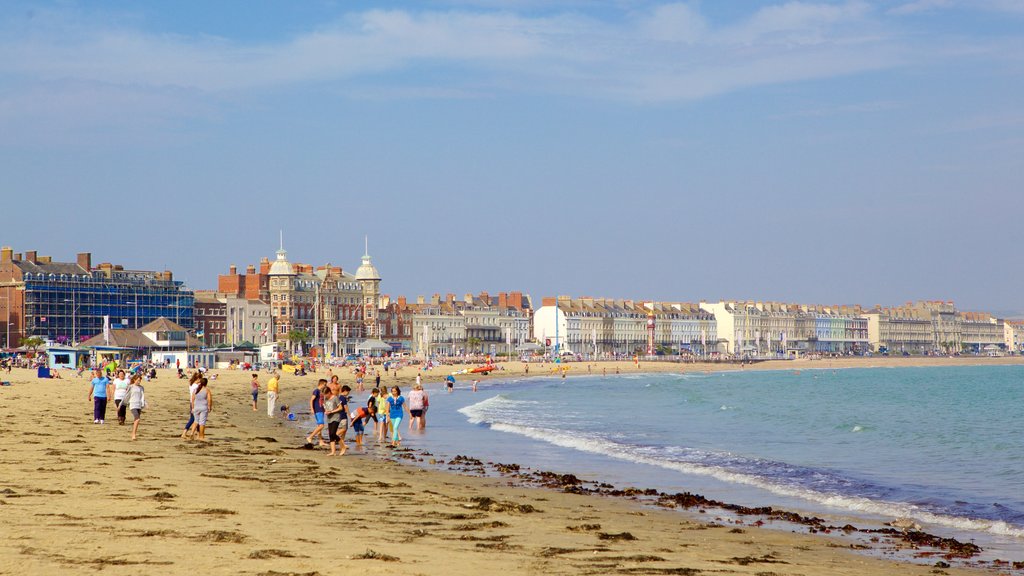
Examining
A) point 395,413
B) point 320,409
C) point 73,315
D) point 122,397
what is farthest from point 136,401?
point 73,315

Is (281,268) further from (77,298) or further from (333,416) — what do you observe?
(333,416)

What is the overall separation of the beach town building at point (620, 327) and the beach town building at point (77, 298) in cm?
5641

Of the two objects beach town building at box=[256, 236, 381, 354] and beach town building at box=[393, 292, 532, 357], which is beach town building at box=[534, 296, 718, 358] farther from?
beach town building at box=[256, 236, 381, 354]

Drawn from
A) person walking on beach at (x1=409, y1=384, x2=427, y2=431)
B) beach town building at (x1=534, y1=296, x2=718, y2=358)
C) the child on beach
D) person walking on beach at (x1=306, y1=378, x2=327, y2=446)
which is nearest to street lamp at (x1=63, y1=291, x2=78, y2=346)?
beach town building at (x1=534, y1=296, x2=718, y2=358)

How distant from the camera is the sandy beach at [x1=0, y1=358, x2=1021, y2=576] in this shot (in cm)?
955

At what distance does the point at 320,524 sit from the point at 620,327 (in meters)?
173

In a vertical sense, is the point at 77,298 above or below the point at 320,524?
above

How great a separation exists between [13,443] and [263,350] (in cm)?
7526

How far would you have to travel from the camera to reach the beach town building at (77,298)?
10931cm

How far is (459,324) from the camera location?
6417 inches

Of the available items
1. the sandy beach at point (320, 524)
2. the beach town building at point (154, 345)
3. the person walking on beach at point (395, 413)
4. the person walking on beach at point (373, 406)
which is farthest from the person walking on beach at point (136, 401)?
the beach town building at point (154, 345)

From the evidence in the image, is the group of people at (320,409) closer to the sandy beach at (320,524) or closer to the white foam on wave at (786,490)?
the sandy beach at (320,524)

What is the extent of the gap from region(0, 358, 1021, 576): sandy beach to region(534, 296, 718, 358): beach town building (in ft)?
471

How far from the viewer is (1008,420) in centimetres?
4019
